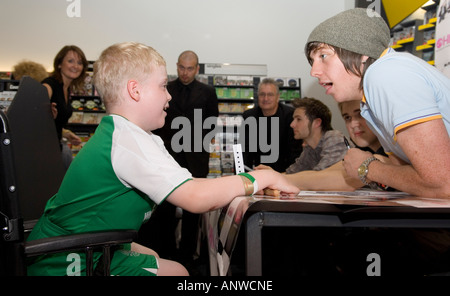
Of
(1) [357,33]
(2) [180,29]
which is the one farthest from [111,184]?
(2) [180,29]

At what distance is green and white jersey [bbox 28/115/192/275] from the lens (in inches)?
37.9

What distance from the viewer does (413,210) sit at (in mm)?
735

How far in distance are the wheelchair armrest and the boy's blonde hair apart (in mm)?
447

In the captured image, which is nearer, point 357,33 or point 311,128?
point 357,33

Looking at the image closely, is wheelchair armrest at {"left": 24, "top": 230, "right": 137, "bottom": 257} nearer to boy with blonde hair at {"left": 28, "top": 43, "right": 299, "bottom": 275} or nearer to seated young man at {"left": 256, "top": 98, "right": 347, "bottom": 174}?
boy with blonde hair at {"left": 28, "top": 43, "right": 299, "bottom": 275}

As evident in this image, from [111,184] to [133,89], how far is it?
299 mm

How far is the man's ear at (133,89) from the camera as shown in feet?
3.74

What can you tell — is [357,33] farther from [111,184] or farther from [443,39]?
[443,39]

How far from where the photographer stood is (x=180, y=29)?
8453mm

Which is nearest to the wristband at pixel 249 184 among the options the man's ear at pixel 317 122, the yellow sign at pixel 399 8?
the man's ear at pixel 317 122

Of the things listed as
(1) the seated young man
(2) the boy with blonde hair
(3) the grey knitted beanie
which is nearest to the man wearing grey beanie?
(3) the grey knitted beanie

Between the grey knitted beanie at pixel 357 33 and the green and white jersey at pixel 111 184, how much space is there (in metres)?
0.68

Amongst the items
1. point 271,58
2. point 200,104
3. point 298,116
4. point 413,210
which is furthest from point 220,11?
point 413,210
